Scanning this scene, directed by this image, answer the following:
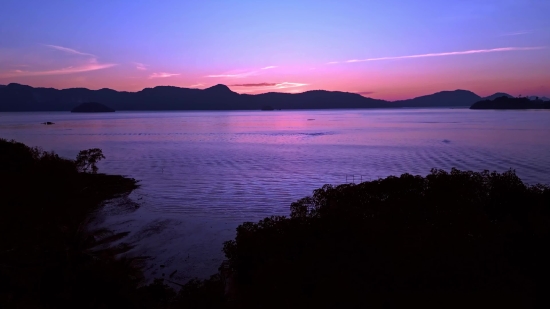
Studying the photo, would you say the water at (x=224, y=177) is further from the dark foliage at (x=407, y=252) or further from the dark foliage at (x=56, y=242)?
the dark foliage at (x=407, y=252)

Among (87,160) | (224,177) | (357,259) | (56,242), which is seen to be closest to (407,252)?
(357,259)

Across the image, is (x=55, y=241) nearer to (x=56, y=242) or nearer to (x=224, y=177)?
(x=56, y=242)

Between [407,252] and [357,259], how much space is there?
133 cm

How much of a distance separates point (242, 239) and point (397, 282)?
14.5 feet

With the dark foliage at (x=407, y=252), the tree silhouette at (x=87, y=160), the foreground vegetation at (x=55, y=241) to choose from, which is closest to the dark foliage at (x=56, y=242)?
the foreground vegetation at (x=55, y=241)

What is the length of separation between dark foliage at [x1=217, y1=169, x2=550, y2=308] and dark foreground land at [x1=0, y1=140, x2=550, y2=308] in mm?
30

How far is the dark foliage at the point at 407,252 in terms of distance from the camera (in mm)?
9664

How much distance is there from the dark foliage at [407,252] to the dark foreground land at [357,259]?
0.10 feet

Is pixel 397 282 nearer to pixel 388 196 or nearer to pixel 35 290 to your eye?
pixel 388 196

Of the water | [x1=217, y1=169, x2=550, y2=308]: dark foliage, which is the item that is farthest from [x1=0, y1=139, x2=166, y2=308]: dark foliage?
[x1=217, y1=169, x2=550, y2=308]: dark foliage

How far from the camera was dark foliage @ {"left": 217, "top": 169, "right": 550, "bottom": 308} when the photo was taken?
966cm

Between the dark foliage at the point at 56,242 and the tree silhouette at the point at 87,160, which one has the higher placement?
the tree silhouette at the point at 87,160

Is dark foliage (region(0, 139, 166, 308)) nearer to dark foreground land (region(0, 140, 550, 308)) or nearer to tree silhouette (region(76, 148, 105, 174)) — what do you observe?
dark foreground land (region(0, 140, 550, 308))

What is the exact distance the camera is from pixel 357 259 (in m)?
11.0
